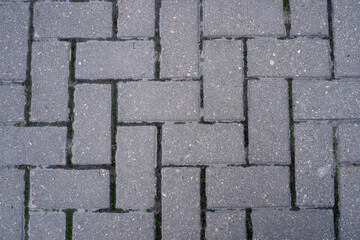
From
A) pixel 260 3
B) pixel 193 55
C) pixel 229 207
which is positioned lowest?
pixel 229 207

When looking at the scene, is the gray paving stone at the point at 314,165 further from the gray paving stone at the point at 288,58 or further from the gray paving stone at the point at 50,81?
the gray paving stone at the point at 50,81

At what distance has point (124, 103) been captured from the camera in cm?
211

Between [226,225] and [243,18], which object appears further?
[243,18]

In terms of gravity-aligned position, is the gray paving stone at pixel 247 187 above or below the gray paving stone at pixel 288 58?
below

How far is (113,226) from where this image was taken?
81.5 inches

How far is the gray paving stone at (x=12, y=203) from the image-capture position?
2.08 m

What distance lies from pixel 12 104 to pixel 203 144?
1.50 m

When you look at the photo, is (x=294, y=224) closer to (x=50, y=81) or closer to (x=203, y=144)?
(x=203, y=144)

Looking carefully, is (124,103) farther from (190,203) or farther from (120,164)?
(190,203)

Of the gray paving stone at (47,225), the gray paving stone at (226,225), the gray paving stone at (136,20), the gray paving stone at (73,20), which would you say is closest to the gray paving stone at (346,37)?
the gray paving stone at (226,225)

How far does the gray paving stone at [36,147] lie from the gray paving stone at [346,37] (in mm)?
2197

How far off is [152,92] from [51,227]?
1272mm

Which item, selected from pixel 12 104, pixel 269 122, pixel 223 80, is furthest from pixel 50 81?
pixel 269 122

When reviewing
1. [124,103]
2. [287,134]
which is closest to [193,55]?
[124,103]
